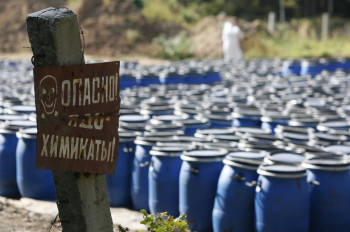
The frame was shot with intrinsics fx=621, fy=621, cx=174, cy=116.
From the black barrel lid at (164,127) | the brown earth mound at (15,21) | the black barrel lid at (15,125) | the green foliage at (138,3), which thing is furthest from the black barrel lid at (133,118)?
the green foliage at (138,3)

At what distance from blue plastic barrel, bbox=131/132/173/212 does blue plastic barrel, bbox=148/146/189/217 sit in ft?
1.06

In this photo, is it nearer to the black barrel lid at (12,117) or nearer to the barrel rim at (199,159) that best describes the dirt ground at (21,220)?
the barrel rim at (199,159)

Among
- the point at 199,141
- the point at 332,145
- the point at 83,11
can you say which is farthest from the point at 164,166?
the point at 83,11

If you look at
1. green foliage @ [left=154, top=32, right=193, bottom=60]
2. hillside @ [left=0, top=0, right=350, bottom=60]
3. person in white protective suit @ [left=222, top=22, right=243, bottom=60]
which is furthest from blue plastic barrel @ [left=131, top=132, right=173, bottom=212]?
green foliage @ [left=154, top=32, right=193, bottom=60]

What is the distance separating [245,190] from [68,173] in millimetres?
3104

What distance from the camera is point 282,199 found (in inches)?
238

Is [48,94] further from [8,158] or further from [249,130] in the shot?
[249,130]

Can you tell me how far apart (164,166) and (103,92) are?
3.49 m

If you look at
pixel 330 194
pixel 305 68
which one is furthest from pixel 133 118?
pixel 305 68

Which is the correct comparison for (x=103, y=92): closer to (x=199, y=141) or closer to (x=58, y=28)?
(x=58, y=28)

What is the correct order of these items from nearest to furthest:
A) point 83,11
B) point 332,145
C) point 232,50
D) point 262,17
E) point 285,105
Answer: point 332,145, point 285,105, point 232,50, point 83,11, point 262,17

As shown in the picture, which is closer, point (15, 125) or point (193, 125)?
point (15, 125)

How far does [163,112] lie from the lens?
10062 millimetres

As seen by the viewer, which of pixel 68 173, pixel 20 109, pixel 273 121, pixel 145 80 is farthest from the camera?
pixel 145 80
